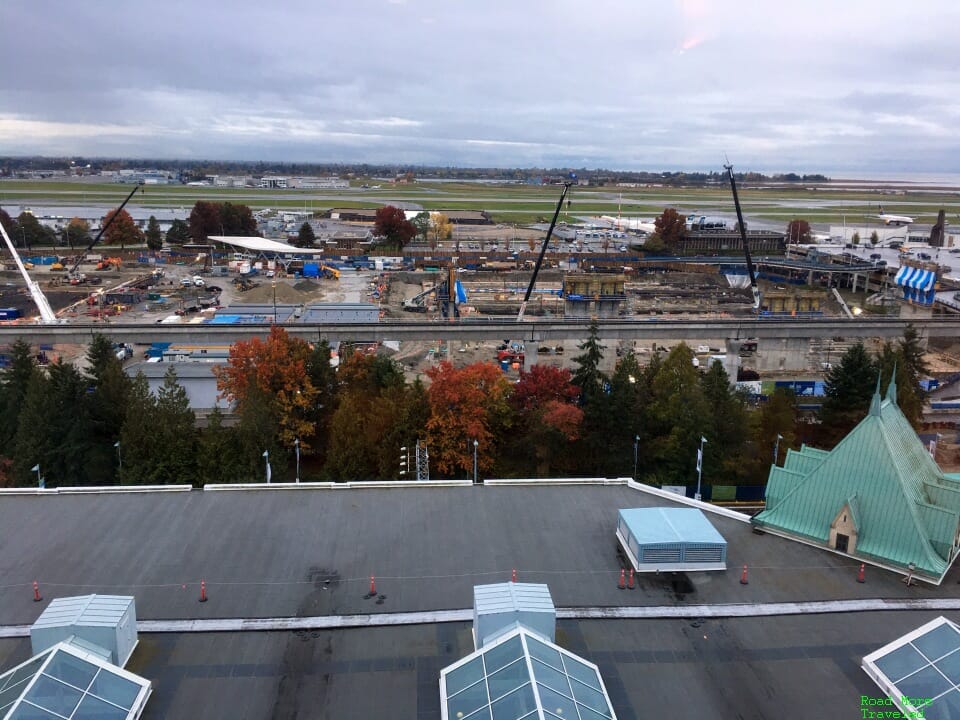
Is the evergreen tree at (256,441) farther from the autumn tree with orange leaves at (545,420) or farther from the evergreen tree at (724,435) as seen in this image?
the evergreen tree at (724,435)

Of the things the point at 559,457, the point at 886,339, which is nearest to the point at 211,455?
the point at 559,457

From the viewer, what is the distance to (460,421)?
30.1m

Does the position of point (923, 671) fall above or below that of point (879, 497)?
below

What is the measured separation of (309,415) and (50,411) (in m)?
10.8

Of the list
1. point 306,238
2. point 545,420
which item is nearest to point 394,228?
point 306,238

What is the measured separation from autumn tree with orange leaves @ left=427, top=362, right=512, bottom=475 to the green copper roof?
12358mm

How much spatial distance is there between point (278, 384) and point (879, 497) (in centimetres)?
2484

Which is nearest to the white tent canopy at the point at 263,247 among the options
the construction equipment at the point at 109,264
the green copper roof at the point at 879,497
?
the construction equipment at the point at 109,264

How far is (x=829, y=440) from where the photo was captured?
35.6 metres

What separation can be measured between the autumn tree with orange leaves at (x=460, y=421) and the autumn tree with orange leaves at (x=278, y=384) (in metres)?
6.45

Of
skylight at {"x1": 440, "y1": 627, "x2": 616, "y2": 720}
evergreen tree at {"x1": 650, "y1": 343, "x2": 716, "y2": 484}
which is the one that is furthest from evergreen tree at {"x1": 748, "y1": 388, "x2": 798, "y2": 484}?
skylight at {"x1": 440, "y1": 627, "x2": 616, "y2": 720}

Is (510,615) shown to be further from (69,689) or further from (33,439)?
(33,439)

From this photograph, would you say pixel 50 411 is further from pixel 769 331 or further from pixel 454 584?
pixel 769 331

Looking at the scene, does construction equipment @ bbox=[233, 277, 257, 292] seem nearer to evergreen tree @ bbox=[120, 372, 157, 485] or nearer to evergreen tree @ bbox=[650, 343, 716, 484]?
evergreen tree @ bbox=[120, 372, 157, 485]
